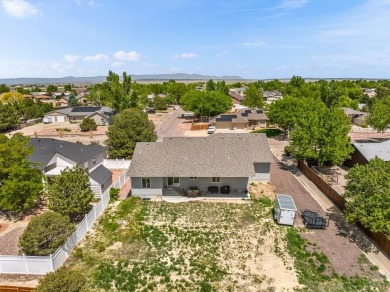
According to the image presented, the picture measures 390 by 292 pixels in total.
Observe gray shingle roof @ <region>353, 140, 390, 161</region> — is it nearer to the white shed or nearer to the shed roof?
the shed roof

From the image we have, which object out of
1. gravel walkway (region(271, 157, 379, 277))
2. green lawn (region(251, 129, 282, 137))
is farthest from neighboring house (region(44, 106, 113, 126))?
gravel walkway (region(271, 157, 379, 277))

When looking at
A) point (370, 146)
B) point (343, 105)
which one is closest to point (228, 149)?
point (370, 146)

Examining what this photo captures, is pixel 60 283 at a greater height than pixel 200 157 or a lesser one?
lesser

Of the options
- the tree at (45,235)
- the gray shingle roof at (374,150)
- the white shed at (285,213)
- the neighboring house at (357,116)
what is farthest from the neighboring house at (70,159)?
the neighboring house at (357,116)

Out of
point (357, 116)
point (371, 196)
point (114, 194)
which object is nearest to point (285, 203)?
point (371, 196)

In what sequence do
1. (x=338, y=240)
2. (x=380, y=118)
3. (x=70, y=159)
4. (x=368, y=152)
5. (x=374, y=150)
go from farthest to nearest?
(x=380, y=118), (x=374, y=150), (x=368, y=152), (x=70, y=159), (x=338, y=240)

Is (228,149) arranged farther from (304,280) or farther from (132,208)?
(304,280)

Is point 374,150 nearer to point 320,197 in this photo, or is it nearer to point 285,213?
point 320,197
